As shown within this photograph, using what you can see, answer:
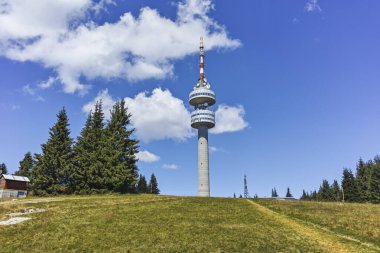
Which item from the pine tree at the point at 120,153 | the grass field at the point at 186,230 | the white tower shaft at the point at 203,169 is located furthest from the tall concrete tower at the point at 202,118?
the grass field at the point at 186,230

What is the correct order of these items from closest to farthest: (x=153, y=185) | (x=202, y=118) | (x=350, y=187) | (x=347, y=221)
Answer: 1. (x=347, y=221)
2. (x=202, y=118)
3. (x=350, y=187)
4. (x=153, y=185)

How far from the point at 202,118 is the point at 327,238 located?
7251cm

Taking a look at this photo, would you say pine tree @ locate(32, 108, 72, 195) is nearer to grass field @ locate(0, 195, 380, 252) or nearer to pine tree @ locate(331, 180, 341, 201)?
grass field @ locate(0, 195, 380, 252)

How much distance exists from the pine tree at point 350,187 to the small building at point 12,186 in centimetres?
9008

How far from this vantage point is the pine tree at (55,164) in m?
68.5

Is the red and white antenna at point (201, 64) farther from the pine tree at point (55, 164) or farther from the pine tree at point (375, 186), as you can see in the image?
the pine tree at point (375, 186)

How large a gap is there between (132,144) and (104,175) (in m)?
9.26

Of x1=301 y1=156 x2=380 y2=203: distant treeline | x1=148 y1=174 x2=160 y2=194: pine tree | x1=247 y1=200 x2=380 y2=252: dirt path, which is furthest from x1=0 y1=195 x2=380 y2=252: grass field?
x1=148 y1=174 x2=160 y2=194: pine tree

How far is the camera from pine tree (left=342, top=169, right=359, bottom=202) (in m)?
105

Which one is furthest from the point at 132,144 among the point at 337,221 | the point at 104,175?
the point at 337,221

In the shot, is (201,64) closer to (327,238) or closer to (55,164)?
(55,164)

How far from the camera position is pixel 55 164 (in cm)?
6912

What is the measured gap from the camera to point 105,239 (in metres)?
25.8

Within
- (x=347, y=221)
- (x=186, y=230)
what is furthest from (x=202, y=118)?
(x=186, y=230)
